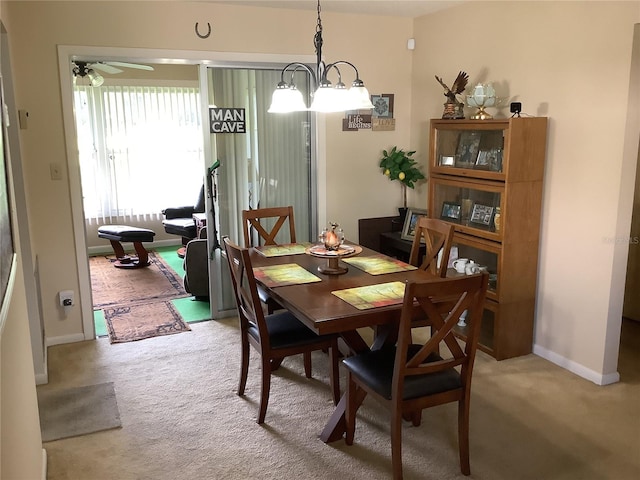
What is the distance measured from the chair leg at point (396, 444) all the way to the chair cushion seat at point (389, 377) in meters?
0.09

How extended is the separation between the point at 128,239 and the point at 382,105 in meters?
3.14

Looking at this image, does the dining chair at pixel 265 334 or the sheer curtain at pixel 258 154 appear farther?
the sheer curtain at pixel 258 154

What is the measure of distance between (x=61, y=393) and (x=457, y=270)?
264 cm

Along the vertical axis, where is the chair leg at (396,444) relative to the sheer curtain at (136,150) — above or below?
below

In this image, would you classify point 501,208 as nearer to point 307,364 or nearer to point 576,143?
point 576,143

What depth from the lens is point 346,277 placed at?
300 centimetres

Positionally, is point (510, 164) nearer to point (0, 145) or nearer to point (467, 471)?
point (467, 471)

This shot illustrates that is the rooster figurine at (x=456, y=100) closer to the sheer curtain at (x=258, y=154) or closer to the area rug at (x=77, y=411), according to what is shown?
the sheer curtain at (x=258, y=154)

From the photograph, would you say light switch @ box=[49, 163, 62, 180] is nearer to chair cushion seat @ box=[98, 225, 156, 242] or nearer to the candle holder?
the candle holder

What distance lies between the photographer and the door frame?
12.4 feet

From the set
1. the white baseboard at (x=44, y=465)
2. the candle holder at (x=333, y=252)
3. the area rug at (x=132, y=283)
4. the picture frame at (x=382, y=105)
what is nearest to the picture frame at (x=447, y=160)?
the picture frame at (x=382, y=105)

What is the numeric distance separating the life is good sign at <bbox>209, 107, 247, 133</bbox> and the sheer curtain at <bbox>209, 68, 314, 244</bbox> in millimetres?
41

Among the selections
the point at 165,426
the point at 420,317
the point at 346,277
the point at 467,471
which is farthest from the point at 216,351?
the point at 467,471

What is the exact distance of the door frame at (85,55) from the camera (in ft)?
12.4
